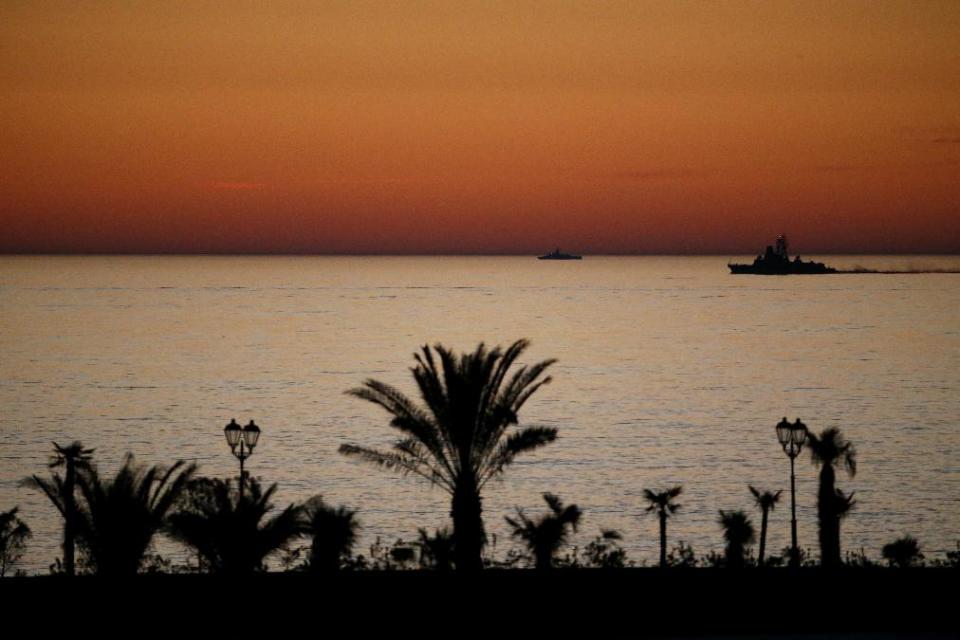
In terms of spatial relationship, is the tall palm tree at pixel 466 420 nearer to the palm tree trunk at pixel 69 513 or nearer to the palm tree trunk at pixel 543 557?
the palm tree trunk at pixel 543 557

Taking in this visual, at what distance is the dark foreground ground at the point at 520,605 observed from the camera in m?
12.9

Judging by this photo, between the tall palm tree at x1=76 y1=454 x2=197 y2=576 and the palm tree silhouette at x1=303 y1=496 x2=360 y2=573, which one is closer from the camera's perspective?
the tall palm tree at x1=76 y1=454 x2=197 y2=576

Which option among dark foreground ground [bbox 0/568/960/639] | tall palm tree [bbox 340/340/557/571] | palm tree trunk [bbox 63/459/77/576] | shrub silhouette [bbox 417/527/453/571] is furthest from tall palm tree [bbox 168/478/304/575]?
shrub silhouette [bbox 417/527/453/571]

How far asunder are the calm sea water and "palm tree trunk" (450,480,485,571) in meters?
14.8

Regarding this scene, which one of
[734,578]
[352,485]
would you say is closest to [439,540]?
[734,578]

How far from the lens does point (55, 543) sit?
1442 inches

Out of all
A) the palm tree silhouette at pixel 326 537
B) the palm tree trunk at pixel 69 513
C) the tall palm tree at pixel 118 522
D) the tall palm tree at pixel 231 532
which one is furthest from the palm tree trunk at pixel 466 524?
the palm tree trunk at pixel 69 513

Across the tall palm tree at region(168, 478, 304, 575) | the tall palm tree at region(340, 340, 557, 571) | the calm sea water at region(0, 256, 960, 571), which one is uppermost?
the calm sea water at region(0, 256, 960, 571)

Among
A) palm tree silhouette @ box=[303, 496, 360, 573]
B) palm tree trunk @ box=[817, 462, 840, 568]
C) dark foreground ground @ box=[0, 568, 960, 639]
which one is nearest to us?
dark foreground ground @ box=[0, 568, 960, 639]

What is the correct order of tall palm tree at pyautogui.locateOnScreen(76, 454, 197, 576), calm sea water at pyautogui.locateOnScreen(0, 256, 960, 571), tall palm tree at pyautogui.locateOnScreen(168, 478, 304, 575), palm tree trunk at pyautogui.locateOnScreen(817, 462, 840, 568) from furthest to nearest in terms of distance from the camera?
calm sea water at pyautogui.locateOnScreen(0, 256, 960, 571)
palm tree trunk at pyautogui.locateOnScreen(817, 462, 840, 568)
tall palm tree at pyautogui.locateOnScreen(76, 454, 197, 576)
tall palm tree at pyautogui.locateOnScreen(168, 478, 304, 575)

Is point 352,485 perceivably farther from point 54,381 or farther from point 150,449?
point 54,381

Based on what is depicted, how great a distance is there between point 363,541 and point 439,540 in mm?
15808

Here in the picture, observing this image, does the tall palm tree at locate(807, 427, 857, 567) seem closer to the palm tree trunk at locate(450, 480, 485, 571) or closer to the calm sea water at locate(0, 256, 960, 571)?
the palm tree trunk at locate(450, 480, 485, 571)

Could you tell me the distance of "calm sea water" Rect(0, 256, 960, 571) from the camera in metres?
43.2
